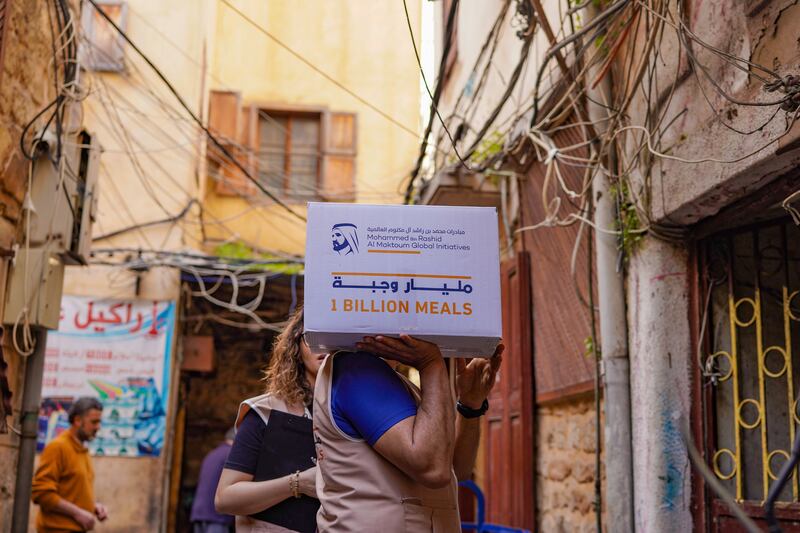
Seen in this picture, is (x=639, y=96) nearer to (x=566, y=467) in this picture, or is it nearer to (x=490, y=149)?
(x=566, y=467)

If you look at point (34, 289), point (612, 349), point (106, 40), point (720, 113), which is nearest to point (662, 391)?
point (612, 349)

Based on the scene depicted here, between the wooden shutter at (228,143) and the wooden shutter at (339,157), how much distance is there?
1.07 m

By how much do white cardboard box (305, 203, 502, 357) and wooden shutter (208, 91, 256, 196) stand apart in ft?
33.9

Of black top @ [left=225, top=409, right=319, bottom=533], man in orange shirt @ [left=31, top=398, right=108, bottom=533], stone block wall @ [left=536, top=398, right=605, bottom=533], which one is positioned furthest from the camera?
man in orange shirt @ [left=31, top=398, right=108, bottom=533]

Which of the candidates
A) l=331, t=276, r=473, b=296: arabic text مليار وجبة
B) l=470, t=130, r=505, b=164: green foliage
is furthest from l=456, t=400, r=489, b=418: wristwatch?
l=470, t=130, r=505, b=164: green foliage

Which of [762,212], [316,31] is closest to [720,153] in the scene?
[762,212]

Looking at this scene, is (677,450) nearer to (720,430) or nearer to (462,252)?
(720,430)

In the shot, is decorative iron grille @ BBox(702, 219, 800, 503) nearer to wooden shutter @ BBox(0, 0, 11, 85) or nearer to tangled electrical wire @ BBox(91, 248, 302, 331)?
wooden shutter @ BBox(0, 0, 11, 85)

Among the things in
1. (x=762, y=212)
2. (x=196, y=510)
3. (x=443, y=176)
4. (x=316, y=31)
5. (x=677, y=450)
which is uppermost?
(x=316, y=31)

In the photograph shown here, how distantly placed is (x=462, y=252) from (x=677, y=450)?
2.17 meters

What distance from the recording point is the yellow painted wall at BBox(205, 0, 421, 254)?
13.7 m

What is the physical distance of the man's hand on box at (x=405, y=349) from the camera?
2.60 m

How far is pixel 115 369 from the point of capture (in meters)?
10.9

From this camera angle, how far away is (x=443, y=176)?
7.30 metres
